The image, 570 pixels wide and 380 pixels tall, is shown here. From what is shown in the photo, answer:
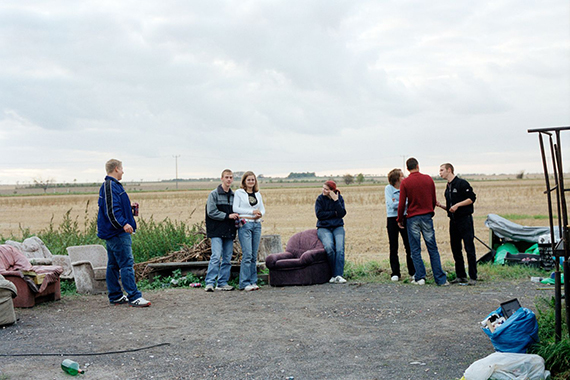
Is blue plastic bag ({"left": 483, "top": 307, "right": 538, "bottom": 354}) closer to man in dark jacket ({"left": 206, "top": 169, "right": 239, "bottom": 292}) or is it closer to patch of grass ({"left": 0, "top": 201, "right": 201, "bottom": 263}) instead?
man in dark jacket ({"left": 206, "top": 169, "right": 239, "bottom": 292})

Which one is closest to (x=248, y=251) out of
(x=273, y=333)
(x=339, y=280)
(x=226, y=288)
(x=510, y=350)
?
(x=226, y=288)

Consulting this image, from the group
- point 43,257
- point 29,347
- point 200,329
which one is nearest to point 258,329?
point 200,329

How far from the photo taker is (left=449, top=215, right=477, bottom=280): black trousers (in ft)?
→ 29.2

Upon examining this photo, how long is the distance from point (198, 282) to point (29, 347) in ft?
13.4

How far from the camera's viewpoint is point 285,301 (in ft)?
26.5

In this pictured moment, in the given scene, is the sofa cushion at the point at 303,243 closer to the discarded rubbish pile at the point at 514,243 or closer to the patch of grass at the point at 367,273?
the patch of grass at the point at 367,273

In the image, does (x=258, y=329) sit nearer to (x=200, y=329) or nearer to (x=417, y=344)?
(x=200, y=329)

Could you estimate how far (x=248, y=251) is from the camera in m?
9.20

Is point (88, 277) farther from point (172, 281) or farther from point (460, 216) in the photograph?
point (460, 216)

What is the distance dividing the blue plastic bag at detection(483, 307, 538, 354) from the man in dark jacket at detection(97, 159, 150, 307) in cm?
496

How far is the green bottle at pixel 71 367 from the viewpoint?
4832 mm

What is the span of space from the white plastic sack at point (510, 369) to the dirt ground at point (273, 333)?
1.11ft

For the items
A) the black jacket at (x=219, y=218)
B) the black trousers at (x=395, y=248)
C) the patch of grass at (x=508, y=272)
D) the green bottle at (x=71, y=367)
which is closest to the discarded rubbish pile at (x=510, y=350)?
the green bottle at (x=71, y=367)

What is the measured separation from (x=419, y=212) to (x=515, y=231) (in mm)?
3010
